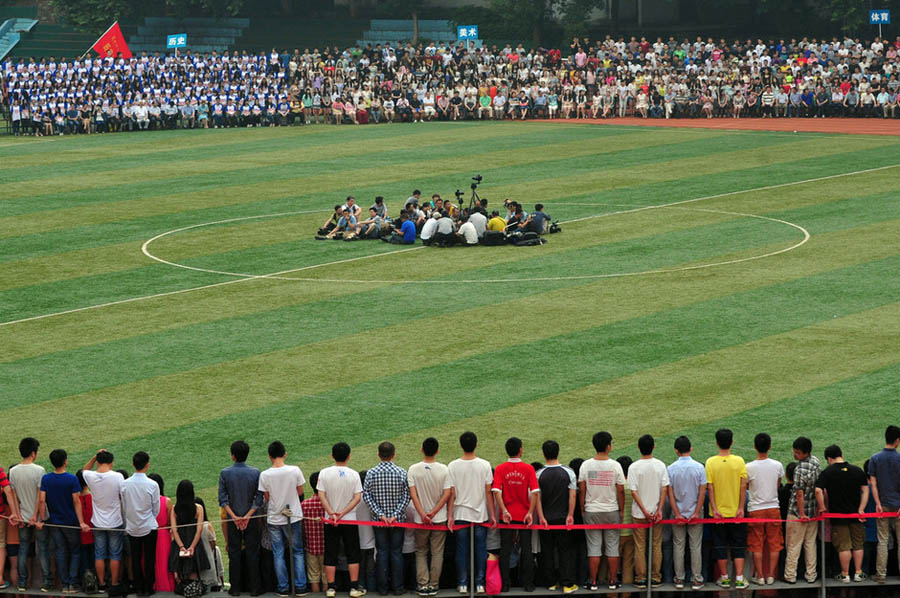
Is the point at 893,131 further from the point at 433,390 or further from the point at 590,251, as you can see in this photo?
the point at 433,390

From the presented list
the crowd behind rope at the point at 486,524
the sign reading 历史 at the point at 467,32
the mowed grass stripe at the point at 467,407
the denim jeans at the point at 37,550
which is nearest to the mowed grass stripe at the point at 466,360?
the mowed grass stripe at the point at 467,407

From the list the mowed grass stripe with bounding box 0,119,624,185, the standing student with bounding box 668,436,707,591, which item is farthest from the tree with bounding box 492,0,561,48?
the standing student with bounding box 668,436,707,591

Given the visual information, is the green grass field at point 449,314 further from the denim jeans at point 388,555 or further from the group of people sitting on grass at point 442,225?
the denim jeans at point 388,555

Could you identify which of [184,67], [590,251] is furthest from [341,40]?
[590,251]

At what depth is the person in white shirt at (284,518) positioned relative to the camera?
14.5m

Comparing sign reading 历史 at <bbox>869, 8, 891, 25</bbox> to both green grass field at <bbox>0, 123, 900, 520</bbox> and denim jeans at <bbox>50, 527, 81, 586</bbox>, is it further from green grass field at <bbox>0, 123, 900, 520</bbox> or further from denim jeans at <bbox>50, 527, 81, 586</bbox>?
denim jeans at <bbox>50, 527, 81, 586</bbox>

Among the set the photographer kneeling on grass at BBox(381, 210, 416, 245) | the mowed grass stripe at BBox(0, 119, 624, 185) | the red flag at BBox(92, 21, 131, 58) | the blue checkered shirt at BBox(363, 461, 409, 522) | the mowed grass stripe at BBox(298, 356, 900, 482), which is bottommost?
the mowed grass stripe at BBox(298, 356, 900, 482)

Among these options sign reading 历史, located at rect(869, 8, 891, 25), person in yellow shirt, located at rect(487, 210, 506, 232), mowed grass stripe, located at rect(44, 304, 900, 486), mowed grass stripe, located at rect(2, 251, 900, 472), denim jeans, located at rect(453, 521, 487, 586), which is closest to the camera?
denim jeans, located at rect(453, 521, 487, 586)

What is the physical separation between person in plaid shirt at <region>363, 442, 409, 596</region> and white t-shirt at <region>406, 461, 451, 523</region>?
0.11 metres

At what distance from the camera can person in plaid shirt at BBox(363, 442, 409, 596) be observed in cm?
1447

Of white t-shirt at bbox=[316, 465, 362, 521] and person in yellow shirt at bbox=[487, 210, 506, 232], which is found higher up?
person in yellow shirt at bbox=[487, 210, 506, 232]

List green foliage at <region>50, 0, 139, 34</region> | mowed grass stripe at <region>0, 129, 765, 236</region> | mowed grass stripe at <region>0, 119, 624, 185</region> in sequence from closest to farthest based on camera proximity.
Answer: mowed grass stripe at <region>0, 129, 765, 236</region> < mowed grass stripe at <region>0, 119, 624, 185</region> < green foliage at <region>50, 0, 139, 34</region>

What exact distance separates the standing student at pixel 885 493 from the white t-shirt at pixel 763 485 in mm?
1034

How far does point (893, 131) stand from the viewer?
5606cm
